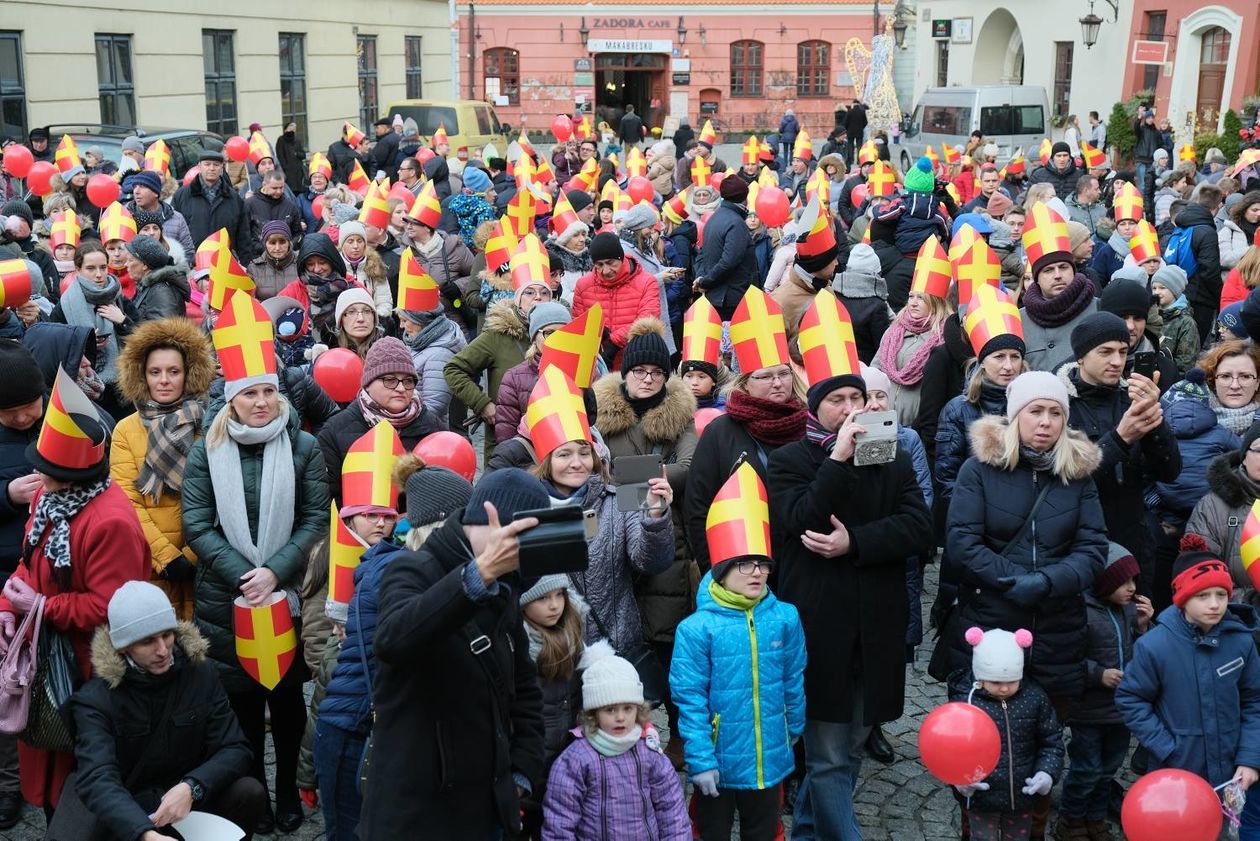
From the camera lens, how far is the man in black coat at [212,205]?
1180 centimetres

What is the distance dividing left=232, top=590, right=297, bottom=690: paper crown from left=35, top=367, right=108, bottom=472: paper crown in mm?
794

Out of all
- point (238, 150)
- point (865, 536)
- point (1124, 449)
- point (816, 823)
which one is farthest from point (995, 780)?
point (238, 150)

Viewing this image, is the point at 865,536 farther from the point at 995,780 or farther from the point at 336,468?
the point at 336,468

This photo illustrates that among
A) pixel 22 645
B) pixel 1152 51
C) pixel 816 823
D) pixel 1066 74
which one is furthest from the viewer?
pixel 1066 74

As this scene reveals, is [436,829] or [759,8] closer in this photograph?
[436,829]

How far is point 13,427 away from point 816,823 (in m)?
3.24

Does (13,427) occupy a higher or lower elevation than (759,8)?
lower

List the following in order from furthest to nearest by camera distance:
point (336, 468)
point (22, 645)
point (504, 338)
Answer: point (504, 338), point (336, 468), point (22, 645)

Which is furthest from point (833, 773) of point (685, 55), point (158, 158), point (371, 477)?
point (685, 55)

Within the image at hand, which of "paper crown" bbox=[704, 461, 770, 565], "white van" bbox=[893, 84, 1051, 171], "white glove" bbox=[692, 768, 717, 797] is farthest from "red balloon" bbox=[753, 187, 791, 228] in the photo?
"white van" bbox=[893, 84, 1051, 171]

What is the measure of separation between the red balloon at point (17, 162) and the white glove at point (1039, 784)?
12.2m

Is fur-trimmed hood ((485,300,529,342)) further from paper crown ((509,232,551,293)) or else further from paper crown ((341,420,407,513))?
paper crown ((341,420,407,513))

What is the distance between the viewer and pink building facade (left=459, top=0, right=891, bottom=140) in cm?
4631

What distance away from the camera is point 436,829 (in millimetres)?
3410
